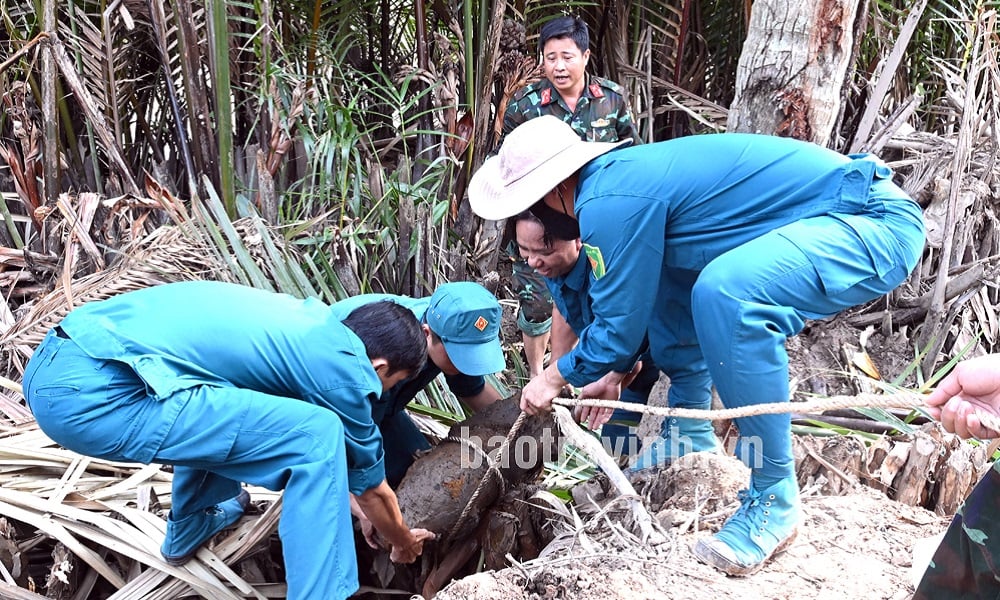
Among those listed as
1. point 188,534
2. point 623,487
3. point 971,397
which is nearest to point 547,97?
point 623,487

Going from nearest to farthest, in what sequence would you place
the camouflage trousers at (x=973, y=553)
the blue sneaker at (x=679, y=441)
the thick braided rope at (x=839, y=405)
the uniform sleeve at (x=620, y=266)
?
1. the camouflage trousers at (x=973, y=553)
2. the thick braided rope at (x=839, y=405)
3. the uniform sleeve at (x=620, y=266)
4. the blue sneaker at (x=679, y=441)

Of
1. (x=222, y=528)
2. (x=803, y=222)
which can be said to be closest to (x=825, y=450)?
(x=803, y=222)

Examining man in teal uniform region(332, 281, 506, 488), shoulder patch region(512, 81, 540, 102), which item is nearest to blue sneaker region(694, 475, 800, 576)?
man in teal uniform region(332, 281, 506, 488)

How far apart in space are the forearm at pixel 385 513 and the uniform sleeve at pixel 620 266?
0.76 m

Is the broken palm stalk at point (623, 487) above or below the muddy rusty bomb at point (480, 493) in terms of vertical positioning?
above

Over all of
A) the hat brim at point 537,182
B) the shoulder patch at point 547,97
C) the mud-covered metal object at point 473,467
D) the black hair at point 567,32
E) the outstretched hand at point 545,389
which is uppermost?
the black hair at point 567,32

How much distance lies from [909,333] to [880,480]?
1959mm

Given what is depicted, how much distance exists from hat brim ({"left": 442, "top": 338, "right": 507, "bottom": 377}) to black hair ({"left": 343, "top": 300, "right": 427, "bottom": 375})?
0.77 ft

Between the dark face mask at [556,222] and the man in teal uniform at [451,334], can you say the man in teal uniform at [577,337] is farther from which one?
the man in teal uniform at [451,334]

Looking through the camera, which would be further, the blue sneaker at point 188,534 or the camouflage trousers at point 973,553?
the blue sneaker at point 188,534

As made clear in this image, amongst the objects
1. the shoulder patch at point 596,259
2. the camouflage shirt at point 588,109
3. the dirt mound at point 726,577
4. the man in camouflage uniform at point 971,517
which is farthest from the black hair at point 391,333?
the camouflage shirt at point 588,109

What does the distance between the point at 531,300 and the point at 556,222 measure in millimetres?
1518

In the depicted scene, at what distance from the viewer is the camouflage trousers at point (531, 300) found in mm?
4266

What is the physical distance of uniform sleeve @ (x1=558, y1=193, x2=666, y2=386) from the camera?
8.11 feet
